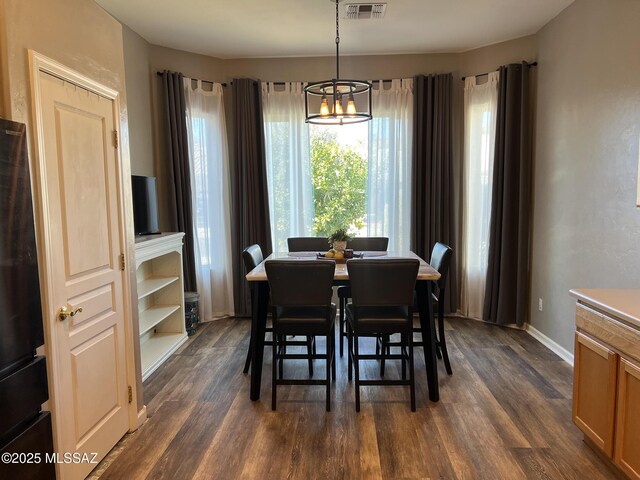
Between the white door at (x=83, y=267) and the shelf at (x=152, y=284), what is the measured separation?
1.20 m

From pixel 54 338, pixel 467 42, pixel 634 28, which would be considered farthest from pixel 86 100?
pixel 467 42

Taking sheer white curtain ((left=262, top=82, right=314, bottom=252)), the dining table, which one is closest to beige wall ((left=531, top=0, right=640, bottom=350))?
the dining table

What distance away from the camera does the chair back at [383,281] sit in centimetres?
271

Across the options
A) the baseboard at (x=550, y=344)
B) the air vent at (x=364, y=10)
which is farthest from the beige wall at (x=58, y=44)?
the baseboard at (x=550, y=344)

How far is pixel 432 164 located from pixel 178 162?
9.27 feet

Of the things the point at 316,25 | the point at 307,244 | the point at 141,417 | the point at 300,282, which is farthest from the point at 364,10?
the point at 141,417

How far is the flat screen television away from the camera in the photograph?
3.69 m

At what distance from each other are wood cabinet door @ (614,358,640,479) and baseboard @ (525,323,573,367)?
5.46 feet

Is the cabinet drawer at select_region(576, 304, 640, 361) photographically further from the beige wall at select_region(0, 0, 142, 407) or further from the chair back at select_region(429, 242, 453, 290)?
the beige wall at select_region(0, 0, 142, 407)

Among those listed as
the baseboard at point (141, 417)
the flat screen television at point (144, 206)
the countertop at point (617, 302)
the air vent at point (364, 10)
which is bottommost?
the baseboard at point (141, 417)

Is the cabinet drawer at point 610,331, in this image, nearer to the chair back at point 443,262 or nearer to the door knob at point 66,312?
the chair back at point 443,262

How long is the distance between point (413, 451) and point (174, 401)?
1705mm

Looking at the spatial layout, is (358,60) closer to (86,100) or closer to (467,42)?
(467,42)

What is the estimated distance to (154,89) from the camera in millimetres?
4535
